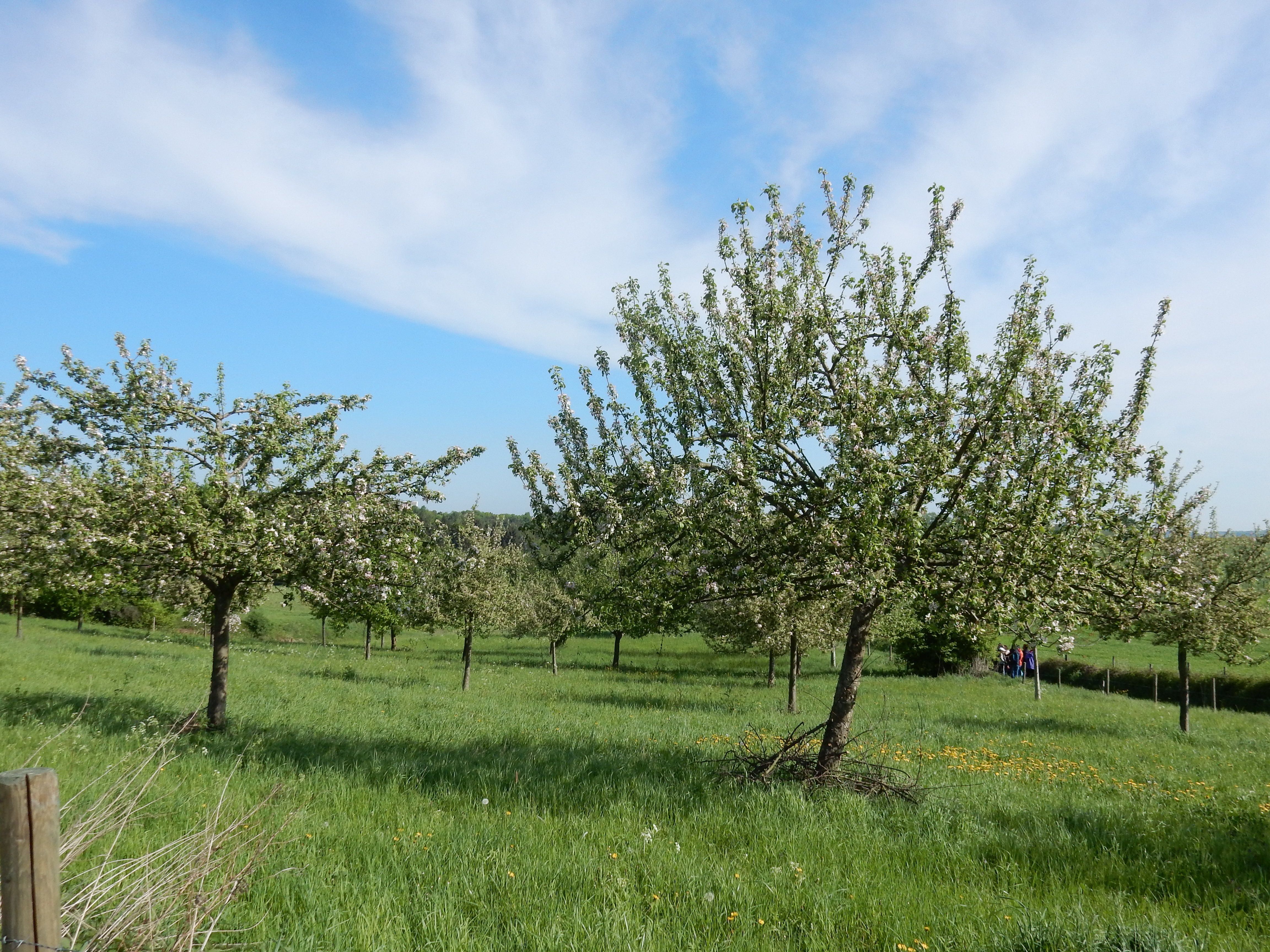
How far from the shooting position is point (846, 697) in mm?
10492

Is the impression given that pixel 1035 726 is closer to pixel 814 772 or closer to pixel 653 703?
pixel 653 703

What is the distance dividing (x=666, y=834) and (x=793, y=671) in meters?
19.0

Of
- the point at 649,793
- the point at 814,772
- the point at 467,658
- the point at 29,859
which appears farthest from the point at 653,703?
the point at 29,859

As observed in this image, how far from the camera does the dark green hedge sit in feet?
111

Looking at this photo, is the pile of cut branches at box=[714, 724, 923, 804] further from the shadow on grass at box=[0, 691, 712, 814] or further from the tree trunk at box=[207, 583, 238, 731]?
the tree trunk at box=[207, 583, 238, 731]

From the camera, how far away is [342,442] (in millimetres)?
13234

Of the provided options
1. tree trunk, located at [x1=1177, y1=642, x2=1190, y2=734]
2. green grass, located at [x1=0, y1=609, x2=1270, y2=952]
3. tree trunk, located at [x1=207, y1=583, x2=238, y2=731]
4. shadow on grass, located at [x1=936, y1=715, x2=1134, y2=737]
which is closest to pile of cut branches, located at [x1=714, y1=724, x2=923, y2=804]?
A: green grass, located at [x1=0, y1=609, x2=1270, y2=952]

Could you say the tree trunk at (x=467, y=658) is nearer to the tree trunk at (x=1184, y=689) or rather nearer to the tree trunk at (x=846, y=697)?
the tree trunk at (x=846, y=697)

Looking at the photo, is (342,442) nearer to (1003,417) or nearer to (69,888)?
(69,888)

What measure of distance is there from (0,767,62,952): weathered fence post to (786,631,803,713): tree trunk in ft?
75.4

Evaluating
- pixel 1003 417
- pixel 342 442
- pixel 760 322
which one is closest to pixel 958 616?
pixel 1003 417

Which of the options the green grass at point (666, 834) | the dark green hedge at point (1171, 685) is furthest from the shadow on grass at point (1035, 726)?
the dark green hedge at point (1171, 685)

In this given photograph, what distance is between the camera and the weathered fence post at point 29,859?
3.09 metres

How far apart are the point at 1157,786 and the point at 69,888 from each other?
16044 mm
